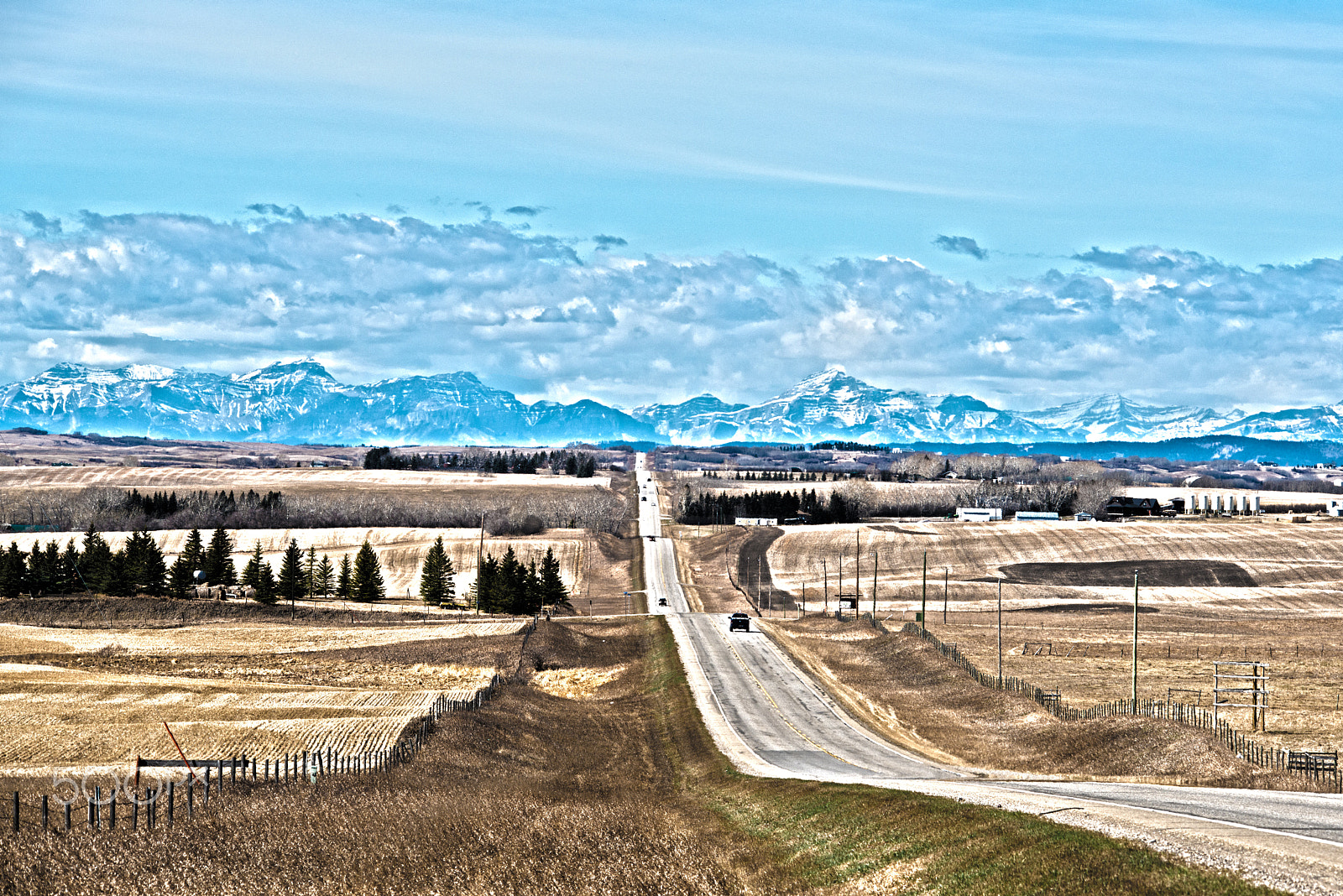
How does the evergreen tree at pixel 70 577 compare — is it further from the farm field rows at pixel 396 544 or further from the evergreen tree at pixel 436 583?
the evergreen tree at pixel 436 583

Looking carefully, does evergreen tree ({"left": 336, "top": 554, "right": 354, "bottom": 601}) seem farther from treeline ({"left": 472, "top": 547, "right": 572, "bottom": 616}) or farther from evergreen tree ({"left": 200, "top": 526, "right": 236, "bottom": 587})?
treeline ({"left": 472, "top": 547, "right": 572, "bottom": 616})

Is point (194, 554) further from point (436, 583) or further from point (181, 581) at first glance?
point (436, 583)

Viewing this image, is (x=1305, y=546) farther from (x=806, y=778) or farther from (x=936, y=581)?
(x=806, y=778)

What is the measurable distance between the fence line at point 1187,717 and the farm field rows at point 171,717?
30962 mm

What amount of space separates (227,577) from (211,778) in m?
102

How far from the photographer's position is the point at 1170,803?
29719 mm

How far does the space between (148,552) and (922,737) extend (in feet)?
321

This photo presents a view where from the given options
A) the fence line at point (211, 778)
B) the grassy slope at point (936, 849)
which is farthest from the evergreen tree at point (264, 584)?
the grassy slope at point (936, 849)

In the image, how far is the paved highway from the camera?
26172 millimetres

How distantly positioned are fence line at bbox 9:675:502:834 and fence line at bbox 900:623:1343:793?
29073mm

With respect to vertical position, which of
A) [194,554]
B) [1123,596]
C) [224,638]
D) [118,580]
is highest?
[194,554]

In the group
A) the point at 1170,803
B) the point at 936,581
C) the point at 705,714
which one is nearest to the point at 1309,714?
the point at 705,714

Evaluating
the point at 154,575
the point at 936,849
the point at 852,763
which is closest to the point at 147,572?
the point at 154,575

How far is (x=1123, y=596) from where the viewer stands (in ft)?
462
